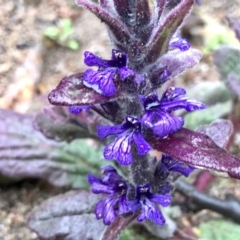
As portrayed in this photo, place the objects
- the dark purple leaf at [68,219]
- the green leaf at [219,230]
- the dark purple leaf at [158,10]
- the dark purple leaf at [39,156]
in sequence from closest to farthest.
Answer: the dark purple leaf at [158,10], the dark purple leaf at [68,219], the green leaf at [219,230], the dark purple leaf at [39,156]

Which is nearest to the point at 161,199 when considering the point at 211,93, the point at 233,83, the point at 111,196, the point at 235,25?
the point at 111,196

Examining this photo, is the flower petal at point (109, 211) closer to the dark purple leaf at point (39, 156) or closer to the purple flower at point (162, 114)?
the purple flower at point (162, 114)

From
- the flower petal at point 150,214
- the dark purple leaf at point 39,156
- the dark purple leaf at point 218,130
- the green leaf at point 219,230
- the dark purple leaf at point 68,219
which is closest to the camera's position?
the flower petal at point 150,214

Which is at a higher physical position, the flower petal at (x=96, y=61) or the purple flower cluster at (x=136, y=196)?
the flower petal at (x=96, y=61)

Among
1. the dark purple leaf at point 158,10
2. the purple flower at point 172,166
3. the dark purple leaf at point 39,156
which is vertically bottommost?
the dark purple leaf at point 39,156

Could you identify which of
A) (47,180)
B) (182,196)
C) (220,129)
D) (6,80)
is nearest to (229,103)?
(182,196)

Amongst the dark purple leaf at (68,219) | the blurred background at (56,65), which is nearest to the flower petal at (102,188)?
the dark purple leaf at (68,219)

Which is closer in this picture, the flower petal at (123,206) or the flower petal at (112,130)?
the flower petal at (112,130)

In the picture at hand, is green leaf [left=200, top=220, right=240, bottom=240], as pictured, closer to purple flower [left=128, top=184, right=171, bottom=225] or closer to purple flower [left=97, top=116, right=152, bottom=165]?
purple flower [left=128, top=184, right=171, bottom=225]
